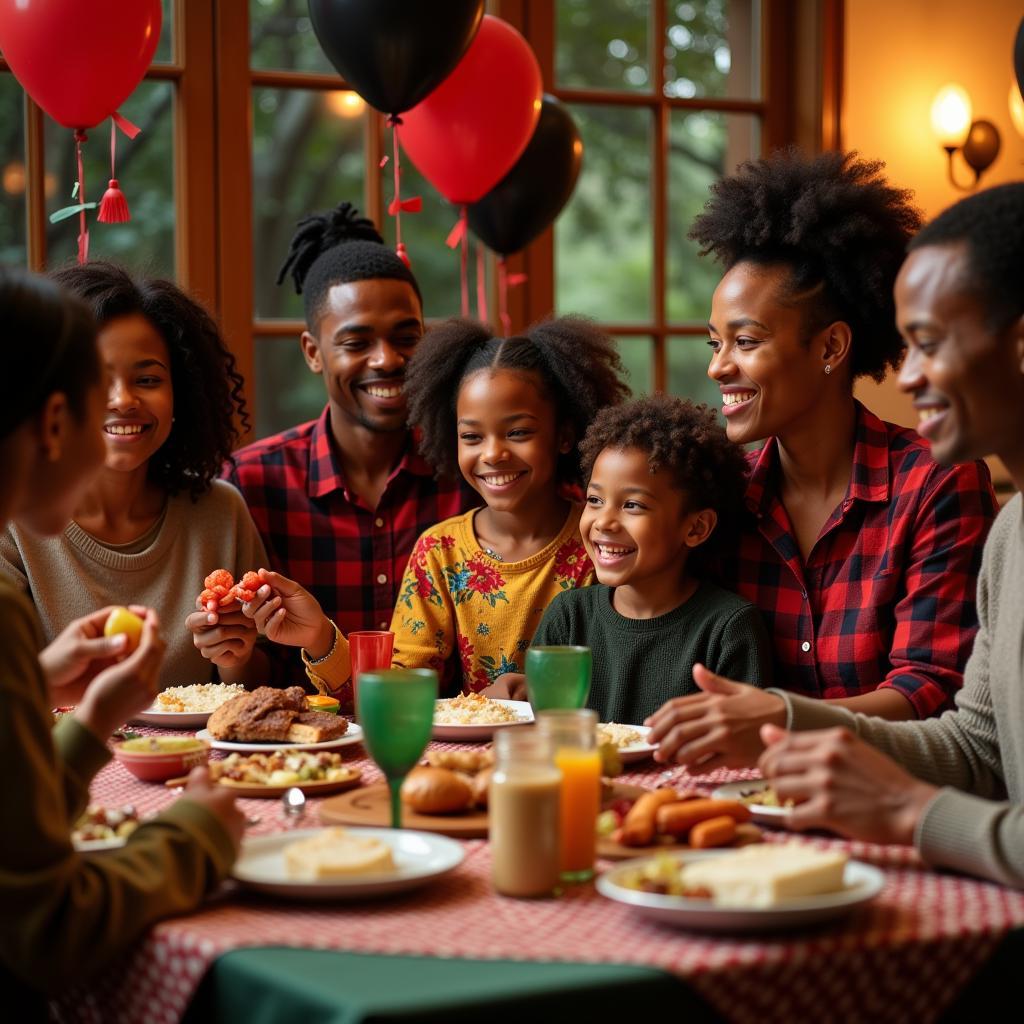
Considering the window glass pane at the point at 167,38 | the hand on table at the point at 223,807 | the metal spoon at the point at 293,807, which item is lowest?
the metal spoon at the point at 293,807

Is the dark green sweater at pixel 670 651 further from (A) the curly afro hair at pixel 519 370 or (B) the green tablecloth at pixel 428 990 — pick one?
(B) the green tablecloth at pixel 428 990

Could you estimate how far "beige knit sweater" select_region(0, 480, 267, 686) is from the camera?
2.71 m

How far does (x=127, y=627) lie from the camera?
61.7 inches

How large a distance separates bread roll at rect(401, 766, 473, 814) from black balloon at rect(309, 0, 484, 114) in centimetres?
177

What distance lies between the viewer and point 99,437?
57.3 inches

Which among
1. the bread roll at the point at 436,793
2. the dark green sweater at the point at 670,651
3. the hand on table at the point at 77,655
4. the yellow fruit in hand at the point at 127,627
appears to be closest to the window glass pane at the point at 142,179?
the dark green sweater at the point at 670,651

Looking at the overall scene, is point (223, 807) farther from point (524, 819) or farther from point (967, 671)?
point (967, 671)

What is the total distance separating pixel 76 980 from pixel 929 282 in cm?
115

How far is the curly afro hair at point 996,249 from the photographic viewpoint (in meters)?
1.55

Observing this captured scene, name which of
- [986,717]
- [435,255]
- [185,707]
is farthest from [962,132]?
[185,707]

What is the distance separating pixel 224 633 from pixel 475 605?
56 cm

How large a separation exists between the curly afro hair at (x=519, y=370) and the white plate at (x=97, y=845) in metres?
1.67

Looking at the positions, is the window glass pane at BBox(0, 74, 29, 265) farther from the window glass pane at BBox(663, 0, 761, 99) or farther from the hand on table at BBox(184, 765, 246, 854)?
the hand on table at BBox(184, 765, 246, 854)

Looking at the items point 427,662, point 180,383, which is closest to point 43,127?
point 180,383
